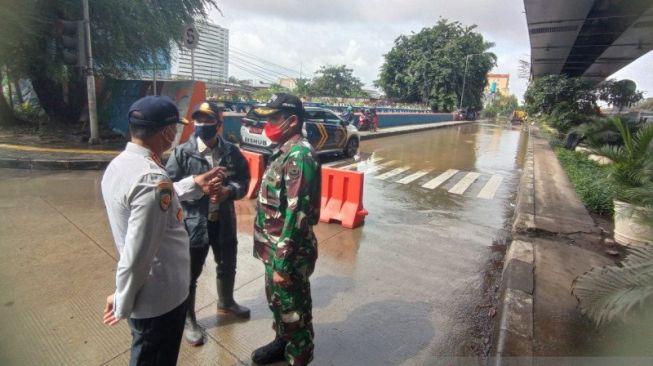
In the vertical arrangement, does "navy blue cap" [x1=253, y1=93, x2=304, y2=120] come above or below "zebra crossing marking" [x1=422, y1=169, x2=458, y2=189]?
above

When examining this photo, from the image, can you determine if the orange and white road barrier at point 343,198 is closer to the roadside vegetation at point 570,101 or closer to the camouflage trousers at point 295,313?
the camouflage trousers at point 295,313

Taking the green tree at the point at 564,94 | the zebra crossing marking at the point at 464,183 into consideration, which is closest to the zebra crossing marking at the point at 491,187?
the zebra crossing marking at the point at 464,183

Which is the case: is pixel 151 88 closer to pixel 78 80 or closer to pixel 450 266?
pixel 78 80

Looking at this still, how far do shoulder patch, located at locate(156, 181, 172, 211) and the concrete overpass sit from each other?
10.5 meters

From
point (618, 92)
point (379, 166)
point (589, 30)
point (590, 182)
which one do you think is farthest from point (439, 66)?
point (590, 182)

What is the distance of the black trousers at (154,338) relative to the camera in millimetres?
1611

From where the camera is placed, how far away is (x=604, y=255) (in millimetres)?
4453

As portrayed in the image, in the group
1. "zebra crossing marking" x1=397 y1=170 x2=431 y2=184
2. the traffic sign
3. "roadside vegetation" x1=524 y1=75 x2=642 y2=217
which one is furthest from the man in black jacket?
"roadside vegetation" x1=524 y1=75 x2=642 y2=217

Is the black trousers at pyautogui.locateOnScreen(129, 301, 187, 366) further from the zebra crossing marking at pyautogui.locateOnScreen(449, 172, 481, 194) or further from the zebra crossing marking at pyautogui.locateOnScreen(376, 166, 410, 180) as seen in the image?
the zebra crossing marking at pyautogui.locateOnScreen(376, 166, 410, 180)

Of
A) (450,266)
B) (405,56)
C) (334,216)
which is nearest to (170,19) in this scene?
(334,216)

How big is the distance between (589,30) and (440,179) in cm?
825

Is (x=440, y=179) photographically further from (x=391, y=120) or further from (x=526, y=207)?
(x=391, y=120)

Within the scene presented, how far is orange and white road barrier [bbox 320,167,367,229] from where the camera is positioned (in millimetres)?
5512

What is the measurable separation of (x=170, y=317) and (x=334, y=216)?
406 cm
